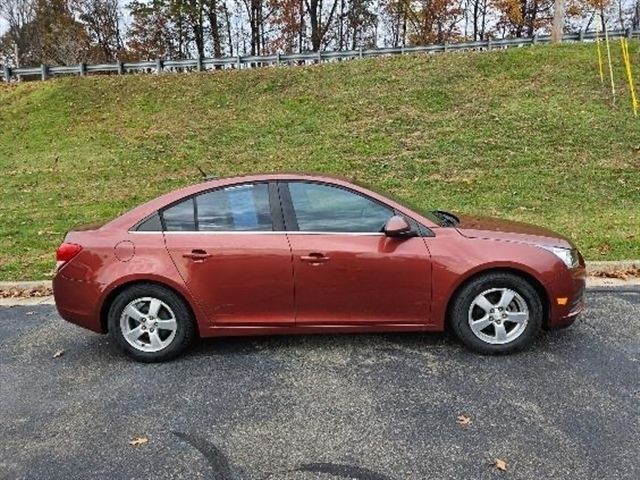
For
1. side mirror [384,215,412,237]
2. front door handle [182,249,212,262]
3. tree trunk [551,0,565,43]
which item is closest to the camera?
side mirror [384,215,412,237]

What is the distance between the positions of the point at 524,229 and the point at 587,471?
2.14m

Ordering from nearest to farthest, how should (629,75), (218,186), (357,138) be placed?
1. (218,186)
2. (357,138)
3. (629,75)

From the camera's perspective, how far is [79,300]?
14.6 ft

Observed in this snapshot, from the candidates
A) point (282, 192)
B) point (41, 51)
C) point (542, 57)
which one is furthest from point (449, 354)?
point (41, 51)

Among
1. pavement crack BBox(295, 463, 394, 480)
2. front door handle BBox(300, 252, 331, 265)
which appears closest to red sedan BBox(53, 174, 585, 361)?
front door handle BBox(300, 252, 331, 265)

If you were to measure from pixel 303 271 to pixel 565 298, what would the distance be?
201 cm

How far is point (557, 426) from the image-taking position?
10.9ft

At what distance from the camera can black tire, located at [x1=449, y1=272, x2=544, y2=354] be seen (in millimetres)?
4270

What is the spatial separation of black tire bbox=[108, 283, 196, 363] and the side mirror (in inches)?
66.3

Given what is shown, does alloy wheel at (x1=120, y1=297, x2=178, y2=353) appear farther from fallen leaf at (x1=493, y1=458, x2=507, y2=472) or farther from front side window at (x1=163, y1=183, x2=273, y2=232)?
fallen leaf at (x1=493, y1=458, x2=507, y2=472)

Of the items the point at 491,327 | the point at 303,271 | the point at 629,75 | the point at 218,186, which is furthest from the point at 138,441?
the point at 629,75

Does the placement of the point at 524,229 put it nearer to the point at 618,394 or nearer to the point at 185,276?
the point at 618,394

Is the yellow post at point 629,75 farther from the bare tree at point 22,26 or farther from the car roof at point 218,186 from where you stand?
the bare tree at point 22,26

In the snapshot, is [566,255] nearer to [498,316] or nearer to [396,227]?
[498,316]
